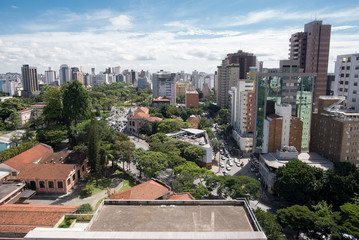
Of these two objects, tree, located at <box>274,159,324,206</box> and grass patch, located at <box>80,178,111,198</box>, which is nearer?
tree, located at <box>274,159,324,206</box>

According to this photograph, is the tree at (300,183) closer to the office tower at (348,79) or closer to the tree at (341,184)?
the tree at (341,184)

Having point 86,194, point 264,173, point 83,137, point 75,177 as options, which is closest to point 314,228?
point 264,173

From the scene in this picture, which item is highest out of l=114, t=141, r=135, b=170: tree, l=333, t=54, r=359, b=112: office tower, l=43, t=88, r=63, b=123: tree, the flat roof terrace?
l=333, t=54, r=359, b=112: office tower

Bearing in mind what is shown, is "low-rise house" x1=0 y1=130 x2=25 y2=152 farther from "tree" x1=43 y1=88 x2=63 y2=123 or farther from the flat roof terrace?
the flat roof terrace

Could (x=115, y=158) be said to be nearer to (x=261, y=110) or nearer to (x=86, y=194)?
(x=86, y=194)

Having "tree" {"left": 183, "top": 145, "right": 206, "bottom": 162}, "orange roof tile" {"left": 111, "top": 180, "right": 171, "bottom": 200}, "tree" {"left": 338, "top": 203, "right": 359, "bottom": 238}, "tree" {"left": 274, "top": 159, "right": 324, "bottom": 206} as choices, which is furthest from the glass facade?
"orange roof tile" {"left": 111, "top": 180, "right": 171, "bottom": 200}

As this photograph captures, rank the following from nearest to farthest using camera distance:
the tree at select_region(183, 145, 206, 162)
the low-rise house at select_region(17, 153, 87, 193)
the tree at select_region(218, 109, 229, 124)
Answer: the low-rise house at select_region(17, 153, 87, 193), the tree at select_region(183, 145, 206, 162), the tree at select_region(218, 109, 229, 124)

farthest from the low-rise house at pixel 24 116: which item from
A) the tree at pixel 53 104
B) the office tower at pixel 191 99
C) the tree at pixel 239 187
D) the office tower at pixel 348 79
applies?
the office tower at pixel 348 79
